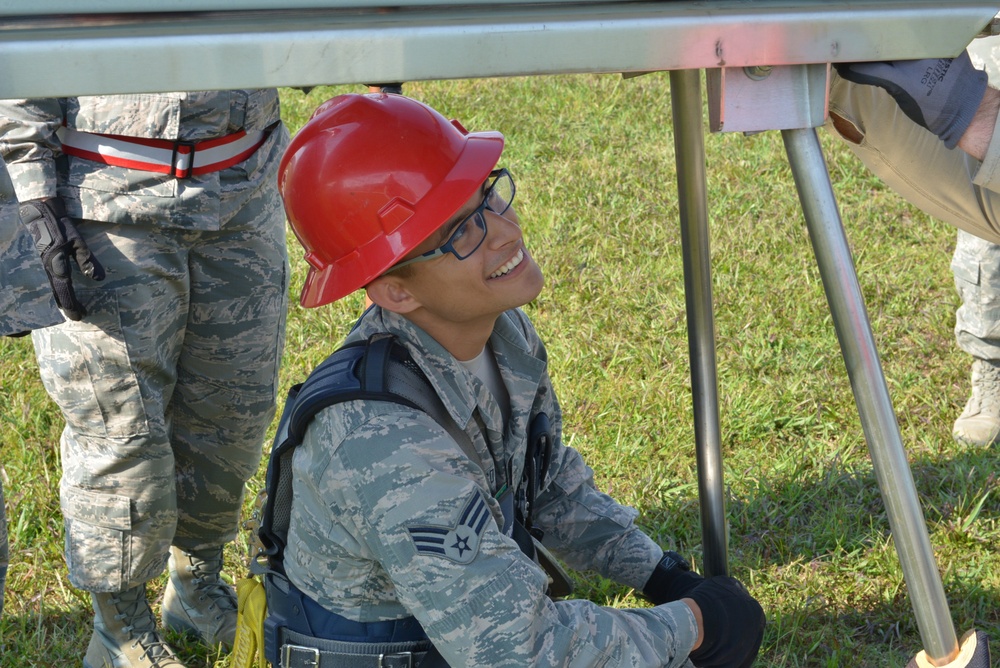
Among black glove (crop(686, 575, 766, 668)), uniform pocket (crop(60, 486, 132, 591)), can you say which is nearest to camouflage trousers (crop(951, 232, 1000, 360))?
black glove (crop(686, 575, 766, 668))

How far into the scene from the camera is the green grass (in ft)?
10.5

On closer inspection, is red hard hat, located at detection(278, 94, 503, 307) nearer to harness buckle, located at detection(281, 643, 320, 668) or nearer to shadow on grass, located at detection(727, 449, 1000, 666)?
harness buckle, located at detection(281, 643, 320, 668)

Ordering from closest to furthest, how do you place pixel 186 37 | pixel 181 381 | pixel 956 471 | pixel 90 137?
1. pixel 186 37
2. pixel 90 137
3. pixel 181 381
4. pixel 956 471

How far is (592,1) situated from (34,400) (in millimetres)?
3522

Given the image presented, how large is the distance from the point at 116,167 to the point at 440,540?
146 cm

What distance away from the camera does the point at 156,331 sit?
9.30 ft

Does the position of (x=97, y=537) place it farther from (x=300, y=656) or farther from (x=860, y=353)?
(x=860, y=353)

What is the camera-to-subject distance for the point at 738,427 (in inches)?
155

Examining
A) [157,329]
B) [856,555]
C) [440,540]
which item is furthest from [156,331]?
[856,555]

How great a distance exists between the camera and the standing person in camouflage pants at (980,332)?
3.83 m

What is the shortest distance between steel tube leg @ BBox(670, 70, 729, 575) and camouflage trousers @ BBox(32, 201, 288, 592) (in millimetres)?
1322

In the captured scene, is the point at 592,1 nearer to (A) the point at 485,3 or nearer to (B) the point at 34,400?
(A) the point at 485,3

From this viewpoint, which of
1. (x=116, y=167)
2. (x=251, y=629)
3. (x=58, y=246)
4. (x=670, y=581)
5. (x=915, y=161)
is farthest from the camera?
(x=116, y=167)

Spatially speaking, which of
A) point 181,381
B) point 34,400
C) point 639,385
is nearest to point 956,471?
point 639,385
